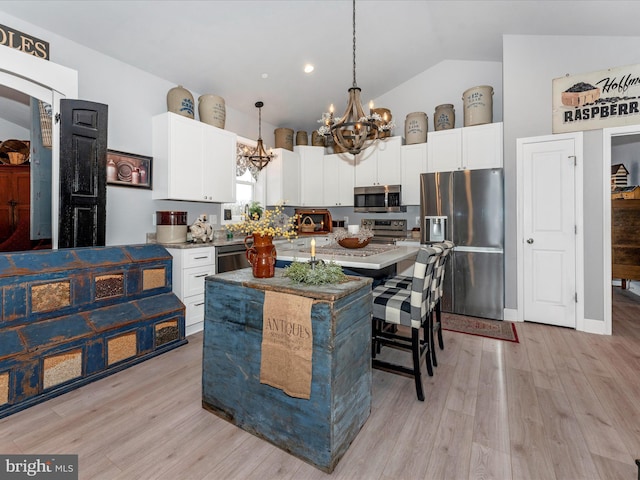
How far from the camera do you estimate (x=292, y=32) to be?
3.59m

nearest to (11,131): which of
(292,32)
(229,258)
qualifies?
(229,258)

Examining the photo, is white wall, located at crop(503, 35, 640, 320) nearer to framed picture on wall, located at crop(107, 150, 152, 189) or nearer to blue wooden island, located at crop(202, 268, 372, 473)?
blue wooden island, located at crop(202, 268, 372, 473)

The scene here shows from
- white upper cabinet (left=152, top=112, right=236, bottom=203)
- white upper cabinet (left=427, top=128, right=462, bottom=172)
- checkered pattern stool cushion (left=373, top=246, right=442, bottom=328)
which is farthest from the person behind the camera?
white upper cabinet (left=427, top=128, right=462, bottom=172)

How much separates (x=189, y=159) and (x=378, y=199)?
9.18ft

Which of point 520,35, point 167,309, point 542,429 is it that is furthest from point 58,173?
point 520,35

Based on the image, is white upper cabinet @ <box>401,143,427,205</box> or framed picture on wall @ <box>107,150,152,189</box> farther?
white upper cabinet @ <box>401,143,427,205</box>

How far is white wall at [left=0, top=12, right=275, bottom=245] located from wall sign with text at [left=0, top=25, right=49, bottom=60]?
0.28 feet

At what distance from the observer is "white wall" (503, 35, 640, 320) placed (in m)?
3.40

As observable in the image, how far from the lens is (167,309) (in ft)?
9.73

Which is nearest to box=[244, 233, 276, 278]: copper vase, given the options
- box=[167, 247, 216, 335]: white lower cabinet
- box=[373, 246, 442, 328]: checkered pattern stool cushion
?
box=[373, 246, 442, 328]: checkered pattern stool cushion

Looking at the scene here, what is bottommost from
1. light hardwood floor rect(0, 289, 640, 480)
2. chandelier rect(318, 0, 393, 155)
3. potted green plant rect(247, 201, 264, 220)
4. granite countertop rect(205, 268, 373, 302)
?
light hardwood floor rect(0, 289, 640, 480)

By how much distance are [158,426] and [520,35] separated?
204 inches

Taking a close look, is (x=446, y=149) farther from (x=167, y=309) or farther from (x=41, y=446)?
(x=41, y=446)

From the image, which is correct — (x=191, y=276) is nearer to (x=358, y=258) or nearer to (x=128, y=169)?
(x=128, y=169)
